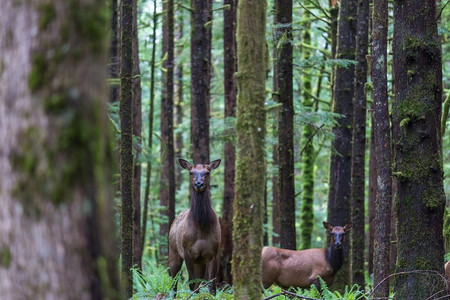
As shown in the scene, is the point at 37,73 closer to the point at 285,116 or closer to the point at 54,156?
the point at 54,156

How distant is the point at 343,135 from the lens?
1789 cm

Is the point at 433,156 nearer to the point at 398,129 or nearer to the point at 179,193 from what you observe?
the point at 398,129

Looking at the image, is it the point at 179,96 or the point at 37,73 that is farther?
the point at 179,96

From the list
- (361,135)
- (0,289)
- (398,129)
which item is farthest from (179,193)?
(0,289)

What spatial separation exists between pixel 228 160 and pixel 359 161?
15.7ft

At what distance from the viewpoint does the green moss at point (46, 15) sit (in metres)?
2.91

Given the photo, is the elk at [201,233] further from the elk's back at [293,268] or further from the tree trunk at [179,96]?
the tree trunk at [179,96]

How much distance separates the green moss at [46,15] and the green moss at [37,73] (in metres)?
0.15

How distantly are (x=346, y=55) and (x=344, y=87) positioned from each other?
91cm

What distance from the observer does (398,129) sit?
8.59 meters

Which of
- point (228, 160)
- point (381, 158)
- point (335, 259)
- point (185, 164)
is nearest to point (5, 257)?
point (381, 158)

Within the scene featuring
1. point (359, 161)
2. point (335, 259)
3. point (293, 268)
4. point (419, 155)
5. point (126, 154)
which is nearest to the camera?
point (419, 155)

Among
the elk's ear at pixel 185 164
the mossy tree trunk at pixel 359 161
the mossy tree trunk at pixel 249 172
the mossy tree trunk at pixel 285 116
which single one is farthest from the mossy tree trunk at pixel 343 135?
the mossy tree trunk at pixel 249 172

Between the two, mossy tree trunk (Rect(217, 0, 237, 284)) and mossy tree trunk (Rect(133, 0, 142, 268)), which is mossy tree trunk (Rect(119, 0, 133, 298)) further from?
mossy tree trunk (Rect(133, 0, 142, 268))
